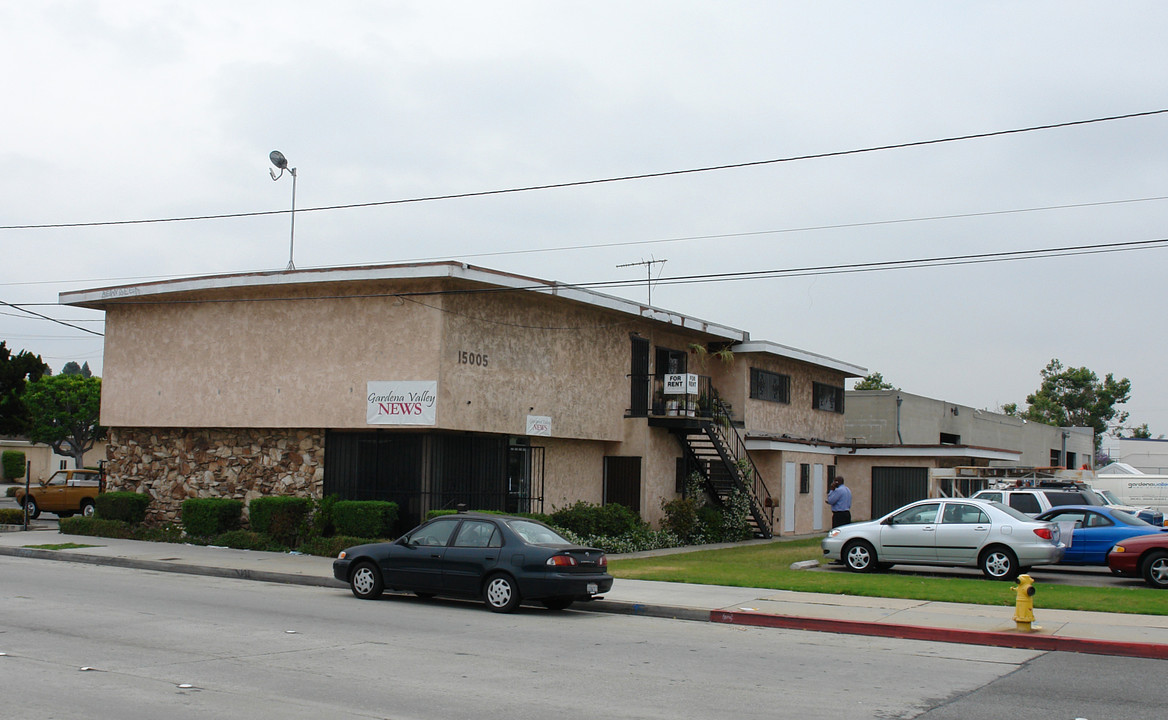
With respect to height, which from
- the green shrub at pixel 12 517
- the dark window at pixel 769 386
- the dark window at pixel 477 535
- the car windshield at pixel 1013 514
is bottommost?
the green shrub at pixel 12 517

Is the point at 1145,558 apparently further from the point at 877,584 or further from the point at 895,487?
the point at 895,487

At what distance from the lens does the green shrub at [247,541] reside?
23.5 m

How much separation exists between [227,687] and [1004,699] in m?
6.70

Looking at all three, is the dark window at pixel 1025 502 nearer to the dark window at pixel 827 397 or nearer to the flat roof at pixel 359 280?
the flat roof at pixel 359 280

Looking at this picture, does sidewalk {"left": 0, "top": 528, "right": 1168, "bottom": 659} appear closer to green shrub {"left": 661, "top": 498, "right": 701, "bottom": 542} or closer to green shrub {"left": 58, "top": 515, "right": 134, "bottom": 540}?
green shrub {"left": 58, "top": 515, "right": 134, "bottom": 540}

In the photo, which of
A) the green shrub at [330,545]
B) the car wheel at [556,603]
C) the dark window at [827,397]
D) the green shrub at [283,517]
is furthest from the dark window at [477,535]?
the dark window at [827,397]

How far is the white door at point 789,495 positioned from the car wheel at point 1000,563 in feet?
46.9

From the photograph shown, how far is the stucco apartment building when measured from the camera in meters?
23.2

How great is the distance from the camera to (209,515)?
960 inches

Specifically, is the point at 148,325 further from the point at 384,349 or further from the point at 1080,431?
the point at 1080,431

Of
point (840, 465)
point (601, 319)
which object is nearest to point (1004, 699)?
point (601, 319)

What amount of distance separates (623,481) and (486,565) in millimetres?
14617

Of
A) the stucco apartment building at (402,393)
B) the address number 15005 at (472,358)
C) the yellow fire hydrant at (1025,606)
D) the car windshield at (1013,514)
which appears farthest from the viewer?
the address number 15005 at (472,358)

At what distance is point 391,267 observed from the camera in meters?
22.7
